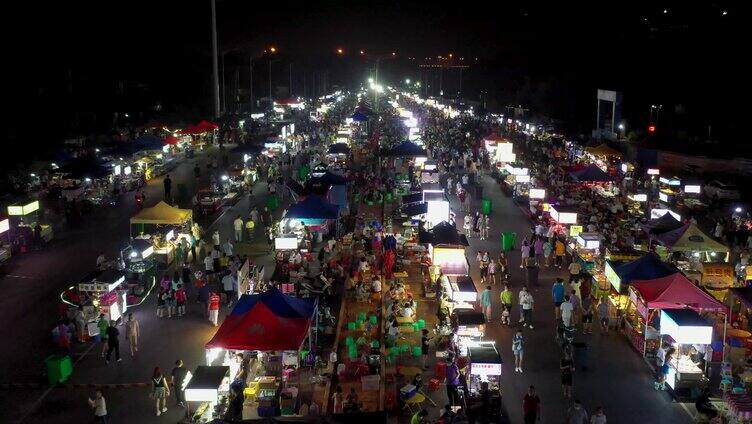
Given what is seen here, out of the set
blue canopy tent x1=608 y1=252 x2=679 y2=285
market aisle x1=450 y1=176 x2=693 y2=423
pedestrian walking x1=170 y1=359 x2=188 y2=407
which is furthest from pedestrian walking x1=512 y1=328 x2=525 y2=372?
pedestrian walking x1=170 y1=359 x2=188 y2=407

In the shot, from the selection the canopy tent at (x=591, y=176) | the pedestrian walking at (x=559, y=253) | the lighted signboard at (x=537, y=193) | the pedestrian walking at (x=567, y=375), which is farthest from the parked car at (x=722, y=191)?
the pedestrian walking at (x=567, y=375)

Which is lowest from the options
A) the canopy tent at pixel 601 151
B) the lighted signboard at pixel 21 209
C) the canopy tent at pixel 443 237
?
the lighted signboard at pixel 21 209

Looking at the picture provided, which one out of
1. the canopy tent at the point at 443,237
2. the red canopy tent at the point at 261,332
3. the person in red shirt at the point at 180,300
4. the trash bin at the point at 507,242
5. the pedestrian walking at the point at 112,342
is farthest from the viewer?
the trash bin at the point at 507,242

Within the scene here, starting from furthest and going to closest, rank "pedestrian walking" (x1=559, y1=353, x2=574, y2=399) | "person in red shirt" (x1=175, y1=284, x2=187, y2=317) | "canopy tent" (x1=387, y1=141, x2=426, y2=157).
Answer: "canopy tent" (x1=387, y1=141, x2=426, y2=157) < "person in red shirt" (x1=175, y1=284, x2=187, y2=317) < "pedestrian walking" (x1=559, y1=353, x2=574, y2=399)

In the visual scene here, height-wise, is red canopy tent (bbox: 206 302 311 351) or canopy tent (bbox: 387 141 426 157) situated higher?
canopy tent (bbox: 387 141 426 157)

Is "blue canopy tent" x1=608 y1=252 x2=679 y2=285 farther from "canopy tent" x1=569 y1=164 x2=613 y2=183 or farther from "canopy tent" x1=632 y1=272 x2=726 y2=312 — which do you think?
"canopy tent" x1=569 y1=164 x2=613 y2=183

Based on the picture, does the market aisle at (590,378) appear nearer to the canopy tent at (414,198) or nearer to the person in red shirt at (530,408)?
the person in red shirt at (530,408)
